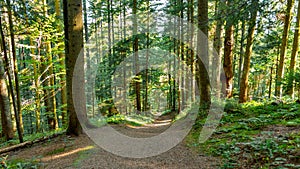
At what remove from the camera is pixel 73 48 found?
19.9 ft

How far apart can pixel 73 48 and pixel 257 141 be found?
549cm

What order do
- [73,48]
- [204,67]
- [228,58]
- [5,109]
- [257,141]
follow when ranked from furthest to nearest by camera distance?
[228,58] < [204,67] < [5,109] < [73,48] < [257,141]

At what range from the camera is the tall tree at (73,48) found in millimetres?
5988

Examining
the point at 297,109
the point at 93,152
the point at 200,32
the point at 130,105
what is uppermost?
the point at 200,32

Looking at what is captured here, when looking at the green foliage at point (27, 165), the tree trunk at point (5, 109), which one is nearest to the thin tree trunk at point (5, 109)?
the tree trunk at point (5, 109)

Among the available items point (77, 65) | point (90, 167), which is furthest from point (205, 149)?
point (77, 65)

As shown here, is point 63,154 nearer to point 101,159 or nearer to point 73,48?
point 101,159

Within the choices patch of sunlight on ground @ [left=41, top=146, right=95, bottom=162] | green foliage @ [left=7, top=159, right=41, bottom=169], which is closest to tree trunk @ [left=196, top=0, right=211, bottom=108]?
patch of sunlight on ground @ [left=41, top=146, right=95, bottom=162]

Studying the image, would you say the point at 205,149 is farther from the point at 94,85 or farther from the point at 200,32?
the point at 94,85

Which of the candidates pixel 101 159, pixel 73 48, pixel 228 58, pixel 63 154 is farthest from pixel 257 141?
pixel 228 58

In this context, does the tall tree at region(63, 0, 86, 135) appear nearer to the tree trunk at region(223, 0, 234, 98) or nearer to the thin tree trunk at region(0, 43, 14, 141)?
the thin tree trunk at region(0, 43, 14, 141)

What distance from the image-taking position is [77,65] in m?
6.12

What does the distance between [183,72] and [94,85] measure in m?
8.42

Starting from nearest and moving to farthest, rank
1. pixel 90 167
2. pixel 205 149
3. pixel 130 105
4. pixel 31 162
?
pixel 90 167 < pixel 31 162 < pixel 205 149 < pixel 130 105
